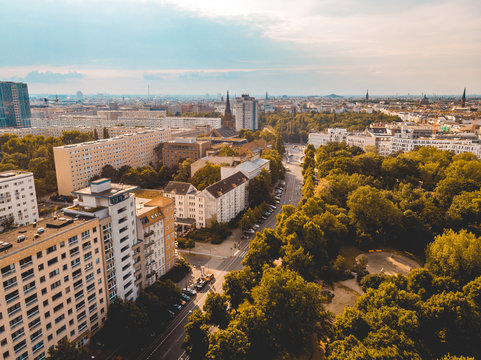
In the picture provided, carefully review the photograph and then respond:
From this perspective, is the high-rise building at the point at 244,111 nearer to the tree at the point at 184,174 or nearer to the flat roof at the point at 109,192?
the tree at the point at 184,174

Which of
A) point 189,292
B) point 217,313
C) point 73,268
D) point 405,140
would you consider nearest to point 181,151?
point 189,292

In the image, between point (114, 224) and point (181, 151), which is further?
point (181, 151)

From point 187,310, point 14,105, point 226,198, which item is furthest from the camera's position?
point 14,105

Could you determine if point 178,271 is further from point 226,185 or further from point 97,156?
point 97,156

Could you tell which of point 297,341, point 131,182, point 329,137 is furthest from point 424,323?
point 329,137

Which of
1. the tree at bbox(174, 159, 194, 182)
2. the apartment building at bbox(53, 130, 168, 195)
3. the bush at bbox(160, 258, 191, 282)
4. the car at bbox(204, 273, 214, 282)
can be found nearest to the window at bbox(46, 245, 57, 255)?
the bush at bbox(160, 258, 191, 282)

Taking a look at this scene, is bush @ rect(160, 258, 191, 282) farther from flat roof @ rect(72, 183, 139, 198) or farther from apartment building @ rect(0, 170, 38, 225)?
apartment building @ rect(0, 170, 38, 225)

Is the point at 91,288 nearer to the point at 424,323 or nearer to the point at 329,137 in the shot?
the point at 424,323
